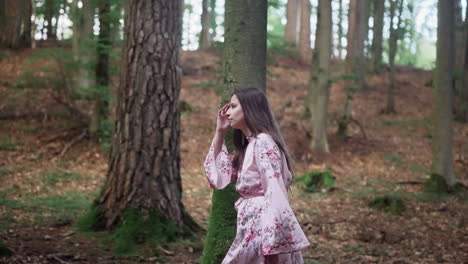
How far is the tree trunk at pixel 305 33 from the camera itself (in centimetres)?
2489

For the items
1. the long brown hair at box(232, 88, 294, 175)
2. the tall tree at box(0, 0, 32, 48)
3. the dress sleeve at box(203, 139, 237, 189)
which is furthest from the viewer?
the tall tree at box(0, 0, 32, 48)

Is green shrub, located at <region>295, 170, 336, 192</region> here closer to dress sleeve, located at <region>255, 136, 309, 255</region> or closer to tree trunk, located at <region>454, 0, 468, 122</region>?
dress sleeve, located at <region>255, 136, 309, 255</region>

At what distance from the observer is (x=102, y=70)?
500 inches

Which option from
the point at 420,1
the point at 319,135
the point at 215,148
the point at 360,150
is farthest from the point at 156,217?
the point at 420,1

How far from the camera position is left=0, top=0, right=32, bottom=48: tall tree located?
2006cm

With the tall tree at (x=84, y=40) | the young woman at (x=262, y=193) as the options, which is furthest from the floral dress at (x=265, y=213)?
the tall tree at (x=84, y=40)

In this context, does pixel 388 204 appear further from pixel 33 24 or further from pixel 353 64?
pixel 33 24

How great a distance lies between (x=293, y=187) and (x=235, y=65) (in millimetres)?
7833

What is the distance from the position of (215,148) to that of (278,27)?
43.4 meters

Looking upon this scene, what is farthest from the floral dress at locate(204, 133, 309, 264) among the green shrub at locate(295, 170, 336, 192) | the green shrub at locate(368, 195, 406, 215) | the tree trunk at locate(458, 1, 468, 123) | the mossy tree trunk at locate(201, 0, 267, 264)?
the tree trunk at locate(458, 1, 468, 123)

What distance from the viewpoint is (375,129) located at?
1917 cm

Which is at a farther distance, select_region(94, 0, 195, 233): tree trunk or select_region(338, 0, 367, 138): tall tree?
select_region(338, 0, 367, 138): tall tree

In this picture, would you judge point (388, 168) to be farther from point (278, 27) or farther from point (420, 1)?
point (278, 27)

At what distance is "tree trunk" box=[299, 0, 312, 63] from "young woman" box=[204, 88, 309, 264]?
21.5 meters
